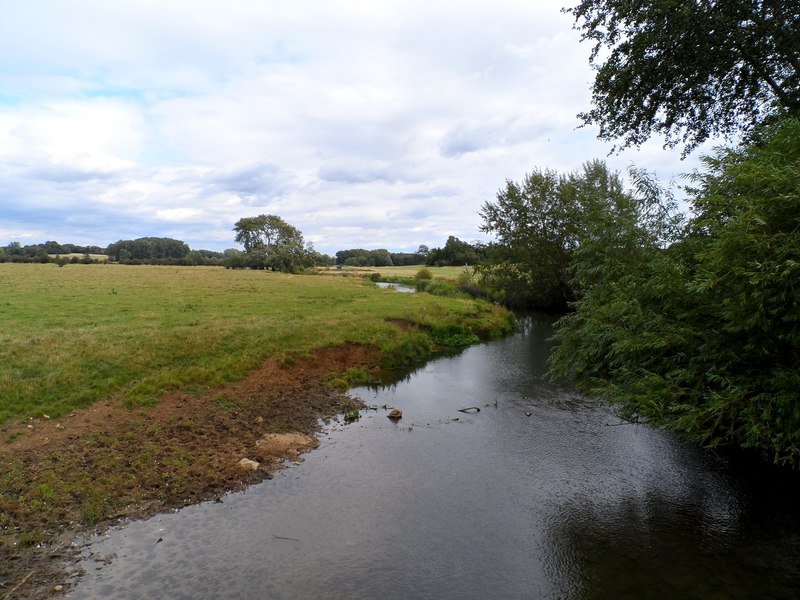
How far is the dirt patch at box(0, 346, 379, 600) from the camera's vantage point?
718cm

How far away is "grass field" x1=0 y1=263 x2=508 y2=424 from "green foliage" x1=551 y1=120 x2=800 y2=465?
40.0 ft

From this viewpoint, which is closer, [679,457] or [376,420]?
[679,457]

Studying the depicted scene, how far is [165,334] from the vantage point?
18625 millimetres

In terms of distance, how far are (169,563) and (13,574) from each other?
2010 millimetres

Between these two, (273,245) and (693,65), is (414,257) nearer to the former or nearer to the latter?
(273,245)

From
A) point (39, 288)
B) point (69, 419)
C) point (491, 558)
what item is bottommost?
point (491, 558)

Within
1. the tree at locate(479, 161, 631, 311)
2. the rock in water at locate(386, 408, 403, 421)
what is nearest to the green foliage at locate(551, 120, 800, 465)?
the rock in water at locate(386, 408, 403, 421)

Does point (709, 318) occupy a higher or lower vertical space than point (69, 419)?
higher

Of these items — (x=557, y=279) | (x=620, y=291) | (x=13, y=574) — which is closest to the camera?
(x=13, y=574)

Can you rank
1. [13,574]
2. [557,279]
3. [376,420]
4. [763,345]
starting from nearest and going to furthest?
[13,574] → [763,345] → [376,420] → [557,279]

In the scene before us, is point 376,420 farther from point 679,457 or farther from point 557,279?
point 557,279

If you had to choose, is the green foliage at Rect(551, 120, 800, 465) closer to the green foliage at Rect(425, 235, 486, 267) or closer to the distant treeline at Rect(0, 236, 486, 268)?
the distant treeline at Rect(0, 236, 486, 268)

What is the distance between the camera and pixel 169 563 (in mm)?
6961

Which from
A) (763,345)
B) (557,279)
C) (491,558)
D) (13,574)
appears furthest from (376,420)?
(557,279)
